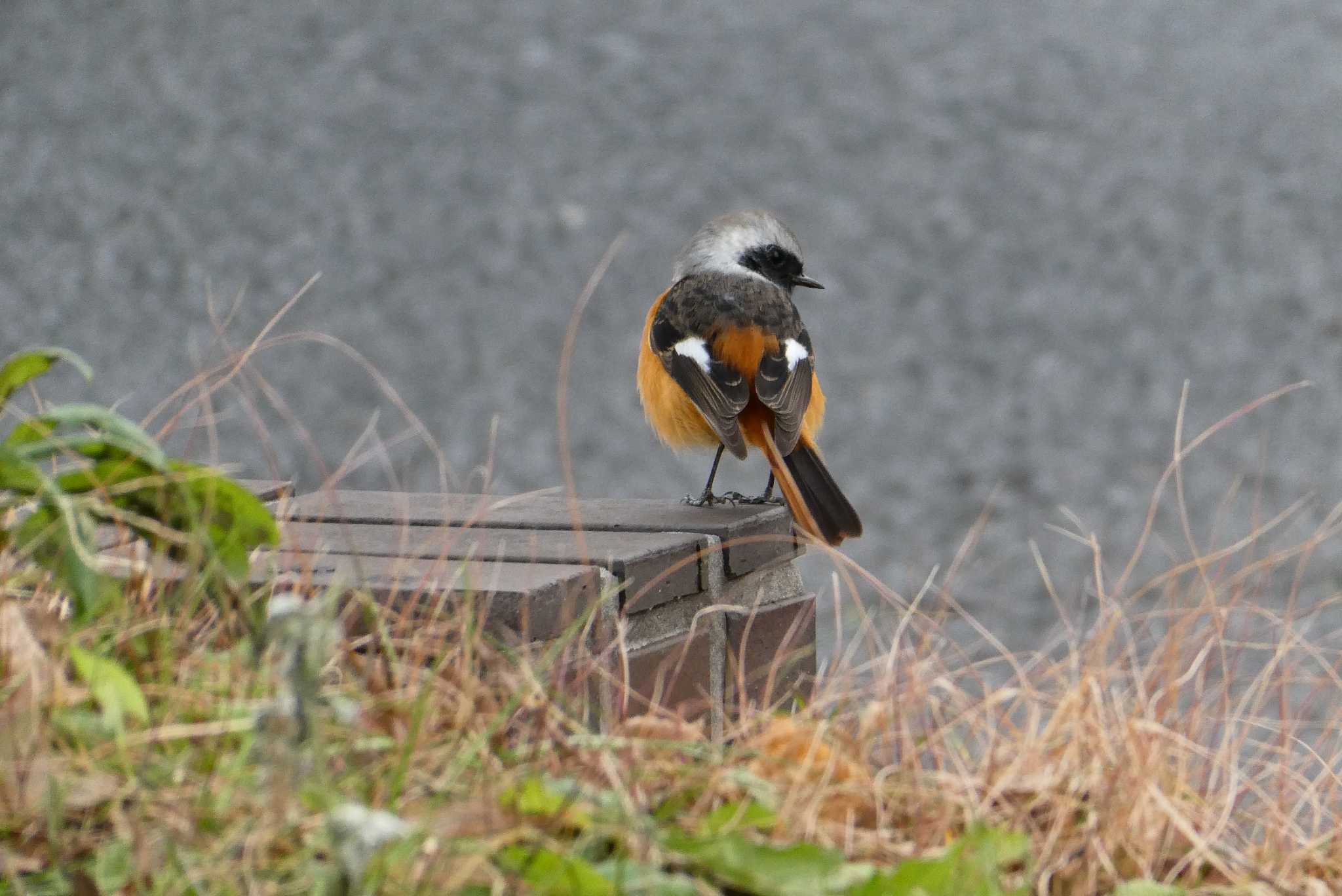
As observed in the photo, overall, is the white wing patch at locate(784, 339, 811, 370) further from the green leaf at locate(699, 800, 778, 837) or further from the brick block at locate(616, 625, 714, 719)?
the green leaf at locate(699, 800, 778, 837)

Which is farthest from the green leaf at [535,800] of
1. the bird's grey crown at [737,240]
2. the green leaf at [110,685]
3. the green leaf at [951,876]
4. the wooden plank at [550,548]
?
the bird's grey crown at [737,240]

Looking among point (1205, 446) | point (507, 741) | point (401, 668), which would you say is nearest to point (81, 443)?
point (401, 668)

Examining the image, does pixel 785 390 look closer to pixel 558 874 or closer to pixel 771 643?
pixel 771 643

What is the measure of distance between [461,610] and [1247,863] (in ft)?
3.91

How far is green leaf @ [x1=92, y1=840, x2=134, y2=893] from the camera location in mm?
1912

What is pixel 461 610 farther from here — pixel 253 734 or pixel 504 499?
pixel 253 734

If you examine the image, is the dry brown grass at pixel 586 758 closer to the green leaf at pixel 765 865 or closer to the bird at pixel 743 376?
the green leaf at pixel 765 865

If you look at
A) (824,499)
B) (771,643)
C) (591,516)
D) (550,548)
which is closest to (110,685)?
(550,548)

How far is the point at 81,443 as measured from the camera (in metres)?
2.32

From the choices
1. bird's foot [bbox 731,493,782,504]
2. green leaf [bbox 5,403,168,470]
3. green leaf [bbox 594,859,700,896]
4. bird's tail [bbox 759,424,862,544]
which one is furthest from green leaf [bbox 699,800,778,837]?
bird's foot [bbox 731,493,782,504]

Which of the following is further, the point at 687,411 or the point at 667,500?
the point at 687,411

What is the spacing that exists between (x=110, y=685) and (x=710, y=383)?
2.52 m

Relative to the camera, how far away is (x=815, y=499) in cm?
414

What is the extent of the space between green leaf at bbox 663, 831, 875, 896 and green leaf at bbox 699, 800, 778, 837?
0.07 m
